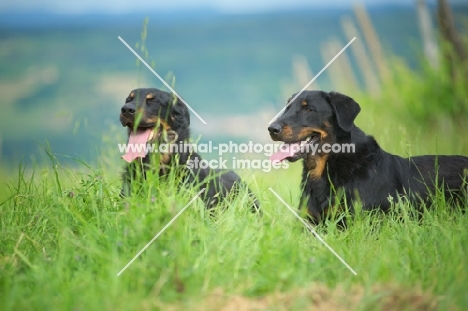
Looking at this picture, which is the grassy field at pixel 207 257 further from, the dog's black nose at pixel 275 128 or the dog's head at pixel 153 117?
the dog's head at pixel 153 117

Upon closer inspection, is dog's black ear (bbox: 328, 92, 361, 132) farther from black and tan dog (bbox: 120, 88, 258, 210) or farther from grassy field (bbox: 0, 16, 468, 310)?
black and tan dog (bbox: 120, 88, 258, 210)

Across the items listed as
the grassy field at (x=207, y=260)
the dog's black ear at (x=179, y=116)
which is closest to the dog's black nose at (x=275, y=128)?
the grassy field at (x=207, y=260)

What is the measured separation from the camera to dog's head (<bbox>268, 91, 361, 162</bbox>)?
18.7 ft

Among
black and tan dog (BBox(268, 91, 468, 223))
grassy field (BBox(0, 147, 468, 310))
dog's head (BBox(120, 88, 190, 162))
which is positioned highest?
dog's head (BBox(120, 88, 190, 162))

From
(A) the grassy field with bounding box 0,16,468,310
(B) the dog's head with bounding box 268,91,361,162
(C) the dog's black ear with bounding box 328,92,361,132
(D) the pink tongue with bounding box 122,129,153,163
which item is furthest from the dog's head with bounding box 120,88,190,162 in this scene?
(C) the dog's black ear with bounding box 328,92,361,132

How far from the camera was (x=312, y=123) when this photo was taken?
576 cm

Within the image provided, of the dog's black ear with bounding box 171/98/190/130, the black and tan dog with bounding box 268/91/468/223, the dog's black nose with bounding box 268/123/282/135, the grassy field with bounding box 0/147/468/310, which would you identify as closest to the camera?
the grassy field with bounding box 0/147/468/310

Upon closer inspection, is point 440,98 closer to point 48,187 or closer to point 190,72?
point 48,187

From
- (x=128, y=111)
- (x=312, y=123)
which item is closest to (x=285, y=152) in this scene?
(x=312, y=123)

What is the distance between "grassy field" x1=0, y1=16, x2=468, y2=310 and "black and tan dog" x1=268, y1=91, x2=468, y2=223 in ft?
1.02

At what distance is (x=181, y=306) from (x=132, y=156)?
2250 millimetres

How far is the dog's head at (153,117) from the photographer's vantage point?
590 centimetres

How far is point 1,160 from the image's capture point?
1063 centimetres

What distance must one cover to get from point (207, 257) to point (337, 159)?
2013 millimetres
